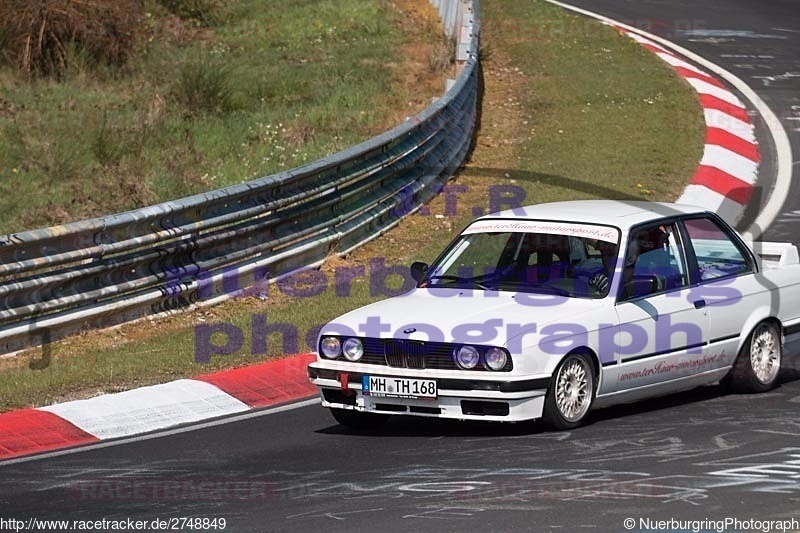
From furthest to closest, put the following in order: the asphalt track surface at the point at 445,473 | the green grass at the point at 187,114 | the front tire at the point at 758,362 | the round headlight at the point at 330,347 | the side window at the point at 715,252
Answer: the green grass at the point at 187,114 < the side window at the point at 715,252 < the front tire at the point at 758,362 < the round headlight at the point at 330,347 < the asphalt track surface at the point at 445,473

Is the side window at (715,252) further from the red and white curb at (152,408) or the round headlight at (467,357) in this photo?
the red and white curb at (152,408)

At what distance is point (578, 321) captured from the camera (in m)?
8.82

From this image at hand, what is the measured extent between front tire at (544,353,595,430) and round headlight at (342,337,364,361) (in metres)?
1.22

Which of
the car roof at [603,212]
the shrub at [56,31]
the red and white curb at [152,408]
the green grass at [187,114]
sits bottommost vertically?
the red and white curb at [152,408]

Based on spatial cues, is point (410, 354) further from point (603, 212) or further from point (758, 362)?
point (758, 362)

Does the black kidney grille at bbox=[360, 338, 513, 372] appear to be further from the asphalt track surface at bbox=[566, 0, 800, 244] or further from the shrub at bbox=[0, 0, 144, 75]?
the shrub at bbox=[0, 0, 144, 75]

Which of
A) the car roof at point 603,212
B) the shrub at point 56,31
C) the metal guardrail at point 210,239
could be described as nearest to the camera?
the car roof at point 603,212

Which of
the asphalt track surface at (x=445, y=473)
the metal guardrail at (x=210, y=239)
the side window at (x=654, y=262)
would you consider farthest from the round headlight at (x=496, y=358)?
the metal guardrail at (x=210, y=239)

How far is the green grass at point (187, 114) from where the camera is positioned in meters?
16.9

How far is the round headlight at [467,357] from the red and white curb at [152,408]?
2057 mm

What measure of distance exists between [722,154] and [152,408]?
1106cm

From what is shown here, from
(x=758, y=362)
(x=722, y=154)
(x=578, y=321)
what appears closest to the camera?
(x=578, y=321)

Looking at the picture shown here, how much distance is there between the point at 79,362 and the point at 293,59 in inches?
551

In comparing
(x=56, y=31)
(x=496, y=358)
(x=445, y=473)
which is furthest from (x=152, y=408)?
(x=56, y=31)
